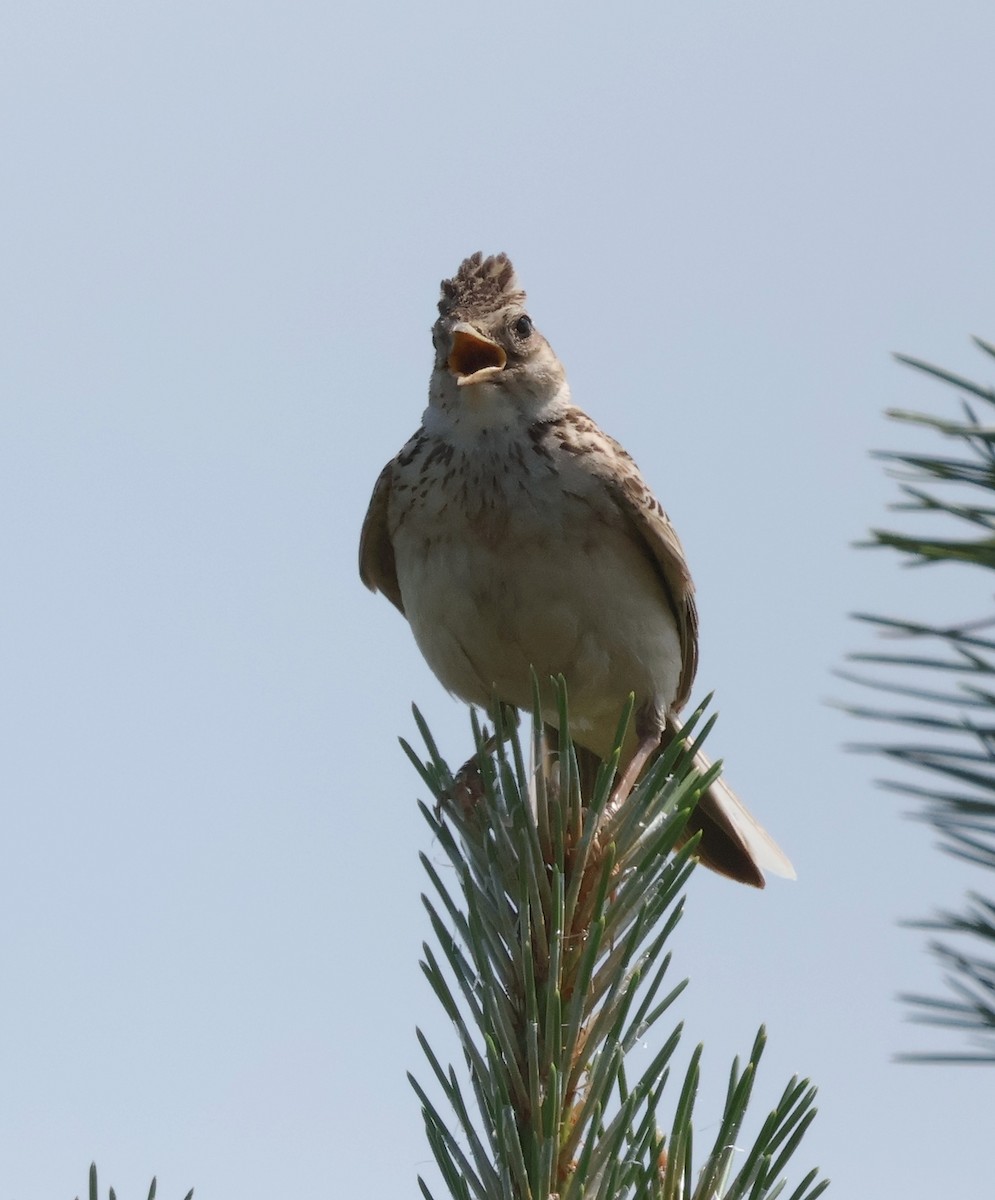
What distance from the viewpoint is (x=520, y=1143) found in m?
2.46

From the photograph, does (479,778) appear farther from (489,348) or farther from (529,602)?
(489,348)

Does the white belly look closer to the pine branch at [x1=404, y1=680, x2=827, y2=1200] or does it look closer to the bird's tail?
the bird's tail

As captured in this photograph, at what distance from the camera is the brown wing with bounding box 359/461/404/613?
6910mm

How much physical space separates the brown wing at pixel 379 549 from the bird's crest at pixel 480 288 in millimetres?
783

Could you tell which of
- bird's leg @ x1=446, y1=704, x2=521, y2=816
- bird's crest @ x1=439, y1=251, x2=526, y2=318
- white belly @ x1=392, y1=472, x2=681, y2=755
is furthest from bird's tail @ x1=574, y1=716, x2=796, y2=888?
bird's leg @ x1=446, y1=704, x2=521, y2=816

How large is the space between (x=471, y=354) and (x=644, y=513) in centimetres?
113

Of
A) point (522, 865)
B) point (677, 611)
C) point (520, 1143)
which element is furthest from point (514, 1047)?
point (677, 611)

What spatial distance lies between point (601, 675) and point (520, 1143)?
393cm

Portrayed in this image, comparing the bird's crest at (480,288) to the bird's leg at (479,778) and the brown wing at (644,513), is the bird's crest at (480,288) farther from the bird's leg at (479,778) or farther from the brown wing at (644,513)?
the bird's leg at (479,778)

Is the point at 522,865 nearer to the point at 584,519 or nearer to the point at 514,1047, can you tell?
the point at 514,1047

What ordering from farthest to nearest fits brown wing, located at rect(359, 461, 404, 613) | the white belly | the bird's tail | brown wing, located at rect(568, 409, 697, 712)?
the bird's tail → brown wing, located at rect(359, 461, 404, 613) → brown wing, located at rect(568, 409, 697, 712) → the white belly

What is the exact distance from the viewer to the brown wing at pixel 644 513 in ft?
21.5

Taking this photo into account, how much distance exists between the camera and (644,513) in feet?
21.6

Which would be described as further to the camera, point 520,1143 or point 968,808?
point 520,1143
